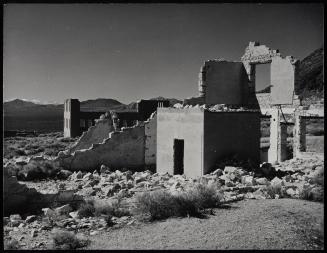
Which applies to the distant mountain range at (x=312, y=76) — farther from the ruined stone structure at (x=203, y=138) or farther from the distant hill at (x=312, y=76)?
the ruined stone structure at (x=203, y=138)

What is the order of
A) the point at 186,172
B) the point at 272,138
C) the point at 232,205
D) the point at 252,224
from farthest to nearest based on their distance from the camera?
the point at 272,138, the point at 186,172, the point at 232,205, the point at 252,224

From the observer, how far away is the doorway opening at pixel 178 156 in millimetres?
15859

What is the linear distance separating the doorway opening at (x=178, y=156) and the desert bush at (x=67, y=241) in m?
8.31

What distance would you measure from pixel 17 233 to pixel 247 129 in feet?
31.6

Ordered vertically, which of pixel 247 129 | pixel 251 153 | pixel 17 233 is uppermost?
pixel 247 129

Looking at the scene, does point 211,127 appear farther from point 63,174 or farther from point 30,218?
point 30,218

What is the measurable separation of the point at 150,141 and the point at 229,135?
4.53 metres

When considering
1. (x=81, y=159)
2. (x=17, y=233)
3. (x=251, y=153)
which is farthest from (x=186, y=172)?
(x=17, y=233)

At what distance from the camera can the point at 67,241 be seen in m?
7.72

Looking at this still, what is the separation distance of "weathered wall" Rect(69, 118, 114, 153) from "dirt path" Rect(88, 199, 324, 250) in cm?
1271

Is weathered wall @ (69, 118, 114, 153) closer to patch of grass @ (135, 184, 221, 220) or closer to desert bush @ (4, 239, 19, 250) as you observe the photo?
patch of grass @ (135, 184, 221, 220)

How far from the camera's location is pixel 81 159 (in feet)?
57.4

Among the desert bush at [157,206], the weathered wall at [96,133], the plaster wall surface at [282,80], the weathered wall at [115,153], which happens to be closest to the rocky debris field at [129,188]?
the desert bush at [157,206]

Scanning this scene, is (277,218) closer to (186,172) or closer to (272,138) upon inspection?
(186,172)
